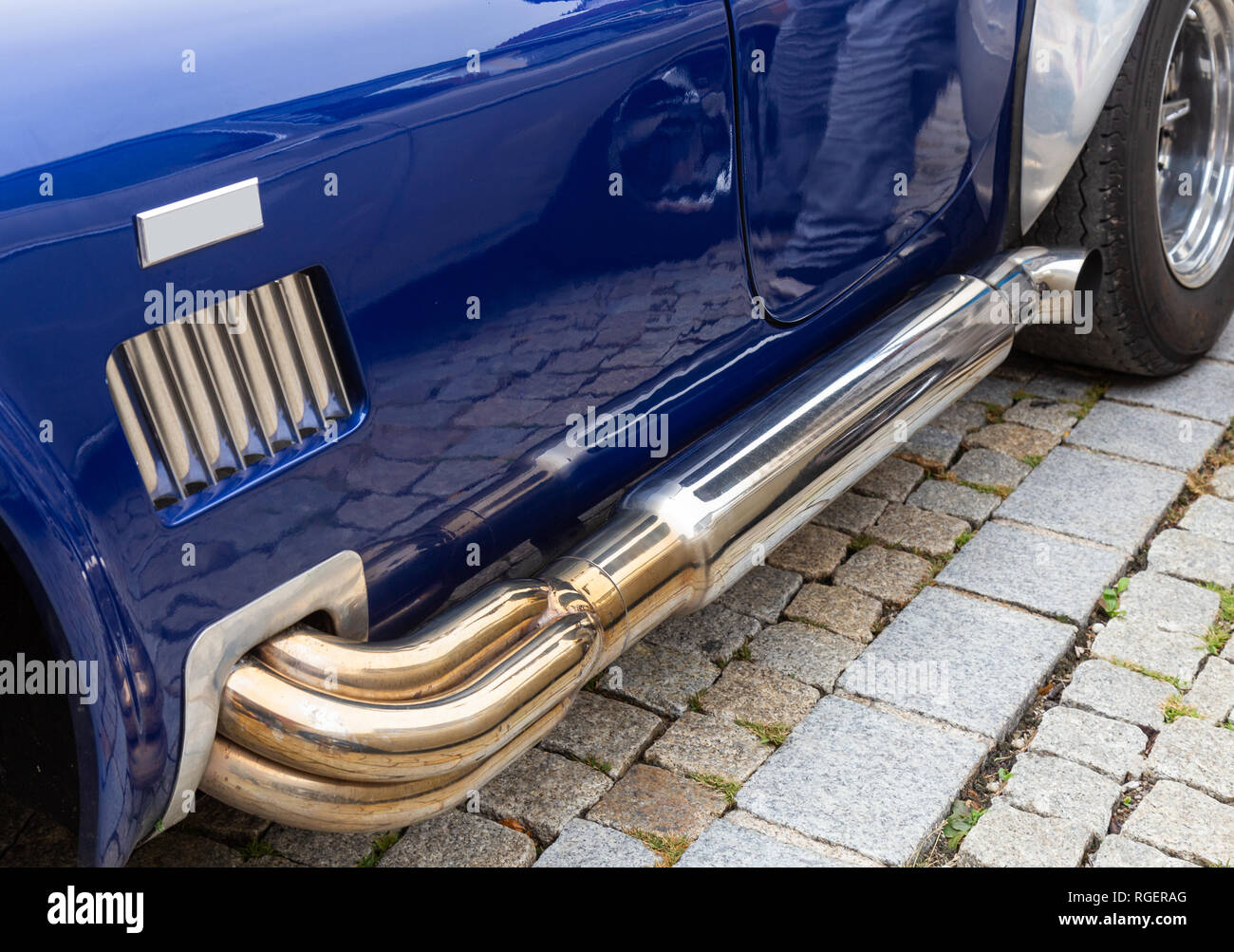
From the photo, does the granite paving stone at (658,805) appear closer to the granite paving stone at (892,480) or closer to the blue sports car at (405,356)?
the blue sports car at (405,356)

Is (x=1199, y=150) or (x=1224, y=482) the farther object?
(x=1199, y=150)

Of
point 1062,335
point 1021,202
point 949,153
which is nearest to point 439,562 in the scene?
point 949,153

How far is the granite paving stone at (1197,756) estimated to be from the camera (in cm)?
215

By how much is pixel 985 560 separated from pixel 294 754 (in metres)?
1.77

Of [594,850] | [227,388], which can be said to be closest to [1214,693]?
[594,850]

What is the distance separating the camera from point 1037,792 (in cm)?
213

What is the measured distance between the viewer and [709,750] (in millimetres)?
2250

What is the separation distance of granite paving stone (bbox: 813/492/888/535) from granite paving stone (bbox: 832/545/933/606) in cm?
9

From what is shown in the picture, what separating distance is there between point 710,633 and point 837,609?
0.29 meters

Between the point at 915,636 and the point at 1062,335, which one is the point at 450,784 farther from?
the point at 1062,335

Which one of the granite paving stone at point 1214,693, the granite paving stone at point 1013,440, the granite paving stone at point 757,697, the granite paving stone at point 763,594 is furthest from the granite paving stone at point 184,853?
the granite paving stone at point 1013,440

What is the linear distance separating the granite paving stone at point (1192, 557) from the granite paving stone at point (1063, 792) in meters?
0.74

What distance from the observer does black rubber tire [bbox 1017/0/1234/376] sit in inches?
117

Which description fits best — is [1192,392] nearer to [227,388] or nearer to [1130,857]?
[1130,857]
